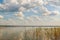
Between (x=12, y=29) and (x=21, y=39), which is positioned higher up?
(x=12, y=29)

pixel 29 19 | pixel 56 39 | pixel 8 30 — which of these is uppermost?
pixel 29 19

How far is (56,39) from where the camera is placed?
1.26 meters

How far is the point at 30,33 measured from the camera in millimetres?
1270

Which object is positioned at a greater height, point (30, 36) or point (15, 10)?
point (15, 10)

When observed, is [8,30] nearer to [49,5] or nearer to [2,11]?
[2,11]

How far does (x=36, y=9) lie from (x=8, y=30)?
42cm

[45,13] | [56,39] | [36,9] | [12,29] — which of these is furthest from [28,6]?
[56,39]

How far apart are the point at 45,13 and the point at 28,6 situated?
226 mm

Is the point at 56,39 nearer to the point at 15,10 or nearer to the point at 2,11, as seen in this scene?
the point at 15,10

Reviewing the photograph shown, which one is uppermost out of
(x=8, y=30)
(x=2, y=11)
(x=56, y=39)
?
(x=2, y=11)

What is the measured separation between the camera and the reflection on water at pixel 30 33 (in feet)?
4.14

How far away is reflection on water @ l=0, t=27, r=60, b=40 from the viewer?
49.7 inches

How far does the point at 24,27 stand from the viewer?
129 cm

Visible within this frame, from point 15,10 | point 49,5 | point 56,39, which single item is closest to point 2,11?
point 15,10
